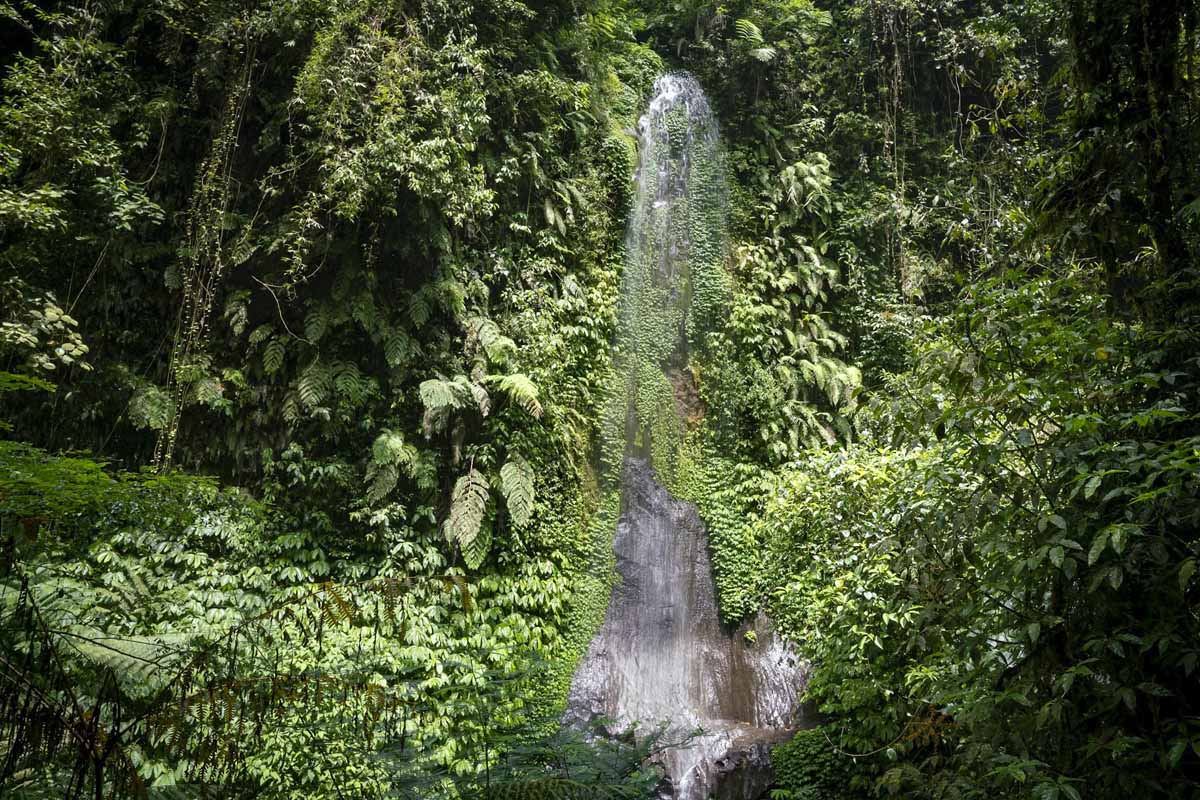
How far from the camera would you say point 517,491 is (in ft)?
25.1

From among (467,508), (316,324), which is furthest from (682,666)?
(316,324)

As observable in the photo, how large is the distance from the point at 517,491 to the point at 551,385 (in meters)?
1.44

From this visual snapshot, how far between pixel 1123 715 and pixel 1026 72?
9.78 m

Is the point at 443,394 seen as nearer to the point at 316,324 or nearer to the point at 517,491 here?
the point at 517,491

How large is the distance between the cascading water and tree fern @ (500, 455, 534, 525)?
146 centimetres

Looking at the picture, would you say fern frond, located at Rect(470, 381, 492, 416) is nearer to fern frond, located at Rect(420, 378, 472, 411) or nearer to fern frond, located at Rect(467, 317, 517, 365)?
fern frond, located at Rect(420, 378, 472, 411)

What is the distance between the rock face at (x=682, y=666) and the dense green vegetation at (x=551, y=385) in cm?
28

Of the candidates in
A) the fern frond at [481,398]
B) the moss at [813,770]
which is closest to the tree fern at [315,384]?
the fern frond at [481,398]

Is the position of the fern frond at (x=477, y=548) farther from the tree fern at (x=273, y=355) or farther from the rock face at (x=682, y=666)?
the tree fern at (x=273, y=355)

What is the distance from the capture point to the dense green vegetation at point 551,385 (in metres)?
2.92

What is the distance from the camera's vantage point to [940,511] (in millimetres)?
3490

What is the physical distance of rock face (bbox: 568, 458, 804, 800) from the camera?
6289 mm

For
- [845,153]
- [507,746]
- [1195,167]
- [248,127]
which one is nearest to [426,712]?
[507,746]

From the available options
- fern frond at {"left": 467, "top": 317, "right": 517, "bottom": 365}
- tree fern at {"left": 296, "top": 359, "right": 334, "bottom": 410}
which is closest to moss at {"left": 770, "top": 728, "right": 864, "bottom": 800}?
fern frond at {"left": 467, "top": 317, "right": 517, "bottom": 365}
